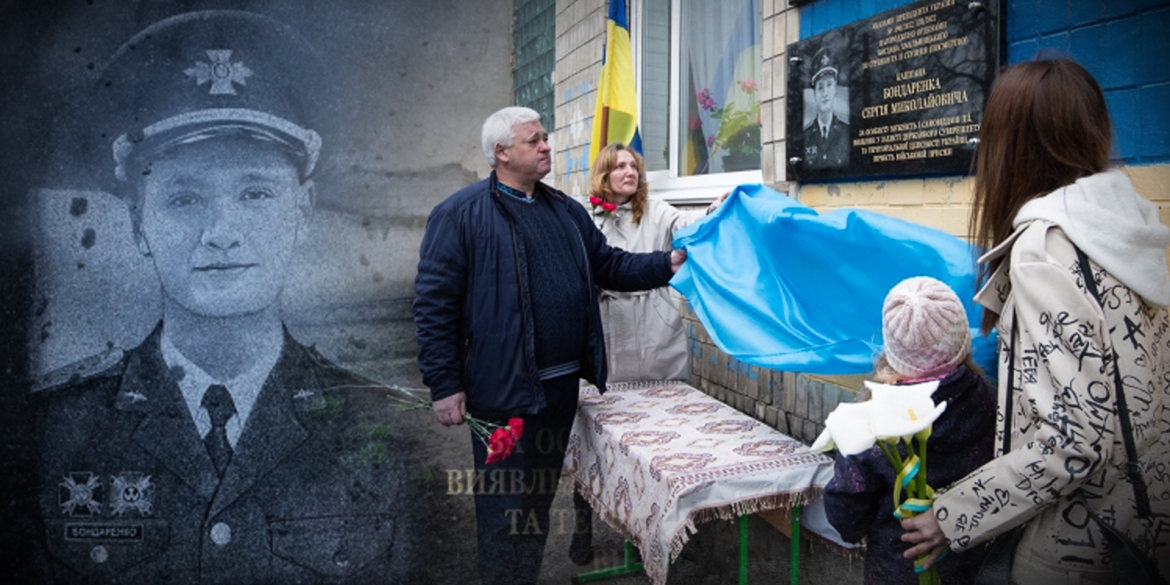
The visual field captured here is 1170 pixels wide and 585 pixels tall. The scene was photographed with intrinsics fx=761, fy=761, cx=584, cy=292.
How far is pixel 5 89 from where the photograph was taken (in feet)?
13.2

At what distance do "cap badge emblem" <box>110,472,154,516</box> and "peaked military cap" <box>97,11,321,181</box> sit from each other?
5.34 feet

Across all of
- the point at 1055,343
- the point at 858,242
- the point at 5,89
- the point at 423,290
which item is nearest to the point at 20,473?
→ the point at 5,89

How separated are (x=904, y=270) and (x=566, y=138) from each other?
195 inches

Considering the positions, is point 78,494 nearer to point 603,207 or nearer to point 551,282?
point 551,282

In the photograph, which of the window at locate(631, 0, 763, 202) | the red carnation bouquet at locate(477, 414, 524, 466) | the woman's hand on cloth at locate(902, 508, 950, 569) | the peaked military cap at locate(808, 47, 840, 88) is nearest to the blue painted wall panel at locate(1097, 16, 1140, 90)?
the peaked military cap at locate(808, 47, 840, 88)

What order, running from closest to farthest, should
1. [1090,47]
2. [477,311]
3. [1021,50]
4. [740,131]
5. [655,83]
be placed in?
1. [1090,47]
2. [1021,50]
3. [477,311]
4. [740,131]
5. [655,83]

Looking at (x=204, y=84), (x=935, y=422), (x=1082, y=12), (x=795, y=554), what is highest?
(x=204, y=84)

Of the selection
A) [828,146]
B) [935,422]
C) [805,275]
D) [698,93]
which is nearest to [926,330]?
[935,422]

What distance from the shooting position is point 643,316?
12.9ft

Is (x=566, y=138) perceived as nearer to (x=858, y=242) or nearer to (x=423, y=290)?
(x=423, y=290)

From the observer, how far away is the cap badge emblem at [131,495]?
161 inches

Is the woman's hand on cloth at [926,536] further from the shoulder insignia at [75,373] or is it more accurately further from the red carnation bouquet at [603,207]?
the shoulder insignia at [75,373]

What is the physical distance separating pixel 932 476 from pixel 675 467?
3.45 ft

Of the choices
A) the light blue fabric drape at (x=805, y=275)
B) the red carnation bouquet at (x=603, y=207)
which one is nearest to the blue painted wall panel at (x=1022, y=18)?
the light blue fabric drape at (x=805, y=275)
